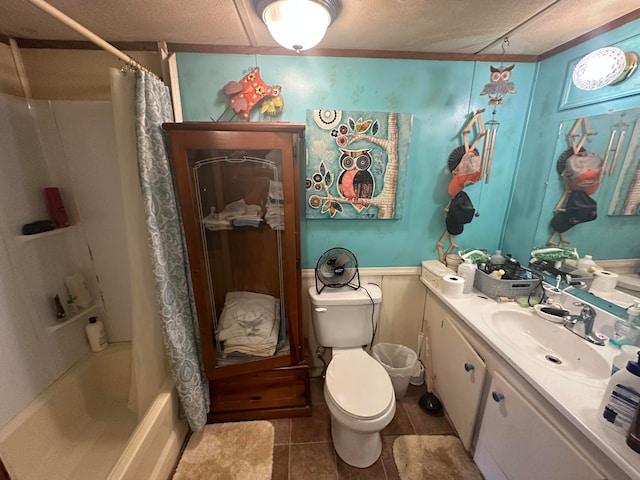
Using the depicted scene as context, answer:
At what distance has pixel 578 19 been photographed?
1139mm

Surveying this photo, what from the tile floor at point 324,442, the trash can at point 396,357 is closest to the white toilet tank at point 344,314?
the trash can at point 396,357

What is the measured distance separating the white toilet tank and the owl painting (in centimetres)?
56

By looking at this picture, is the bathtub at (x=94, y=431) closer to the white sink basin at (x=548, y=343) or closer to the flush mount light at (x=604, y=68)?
the white sink basin at (x=548, y=343)

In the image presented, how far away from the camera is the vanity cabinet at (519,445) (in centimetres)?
82

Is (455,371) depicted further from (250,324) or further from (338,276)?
(250,324)

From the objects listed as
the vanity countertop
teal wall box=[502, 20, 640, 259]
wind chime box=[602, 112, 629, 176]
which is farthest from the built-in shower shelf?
wind chime box=[602, 112, 629, 176]

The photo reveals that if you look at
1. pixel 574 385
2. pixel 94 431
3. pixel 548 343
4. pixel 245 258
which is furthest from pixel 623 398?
pixel 94 431

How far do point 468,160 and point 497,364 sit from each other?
1107mm

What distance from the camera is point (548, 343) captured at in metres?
1.25

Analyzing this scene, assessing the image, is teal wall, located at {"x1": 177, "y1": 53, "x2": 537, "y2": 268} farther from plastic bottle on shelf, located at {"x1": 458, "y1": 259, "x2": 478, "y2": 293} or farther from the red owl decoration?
plastic bottle on shelf, located at {"x1": 458, "y1": 259, "x2": 478, "y2": 293}

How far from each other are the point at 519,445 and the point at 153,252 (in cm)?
172

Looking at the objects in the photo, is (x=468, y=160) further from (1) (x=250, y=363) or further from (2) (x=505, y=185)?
(1) (x=250, y=363)

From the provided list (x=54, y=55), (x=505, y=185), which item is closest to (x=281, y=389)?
(x=505, y=185)

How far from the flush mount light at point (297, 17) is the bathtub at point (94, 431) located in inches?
72.4
